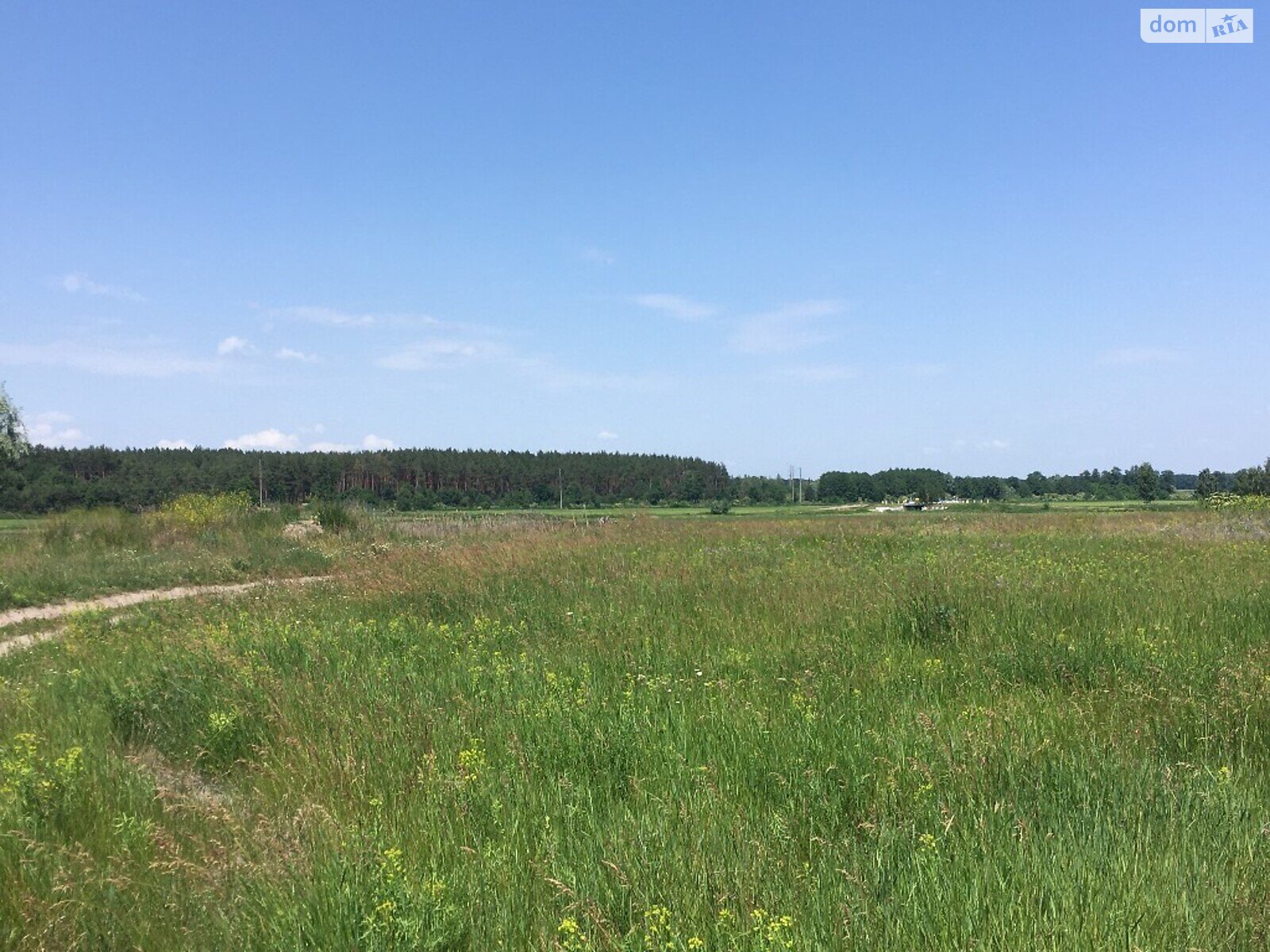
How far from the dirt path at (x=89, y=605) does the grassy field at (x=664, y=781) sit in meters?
2.30

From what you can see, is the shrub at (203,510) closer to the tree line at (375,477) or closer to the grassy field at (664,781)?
the grassy field at (664,781)

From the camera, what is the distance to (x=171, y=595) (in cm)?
A: 1450

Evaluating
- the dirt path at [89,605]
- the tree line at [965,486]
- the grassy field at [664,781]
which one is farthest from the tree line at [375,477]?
the grassy field at [664,781]

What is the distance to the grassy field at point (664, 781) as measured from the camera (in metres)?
2.59

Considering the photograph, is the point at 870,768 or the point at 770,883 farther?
the point at 870,768

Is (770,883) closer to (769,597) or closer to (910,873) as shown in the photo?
(910,873)

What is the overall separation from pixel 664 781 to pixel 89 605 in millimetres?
14439

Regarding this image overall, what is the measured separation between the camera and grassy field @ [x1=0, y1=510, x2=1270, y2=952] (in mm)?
2592

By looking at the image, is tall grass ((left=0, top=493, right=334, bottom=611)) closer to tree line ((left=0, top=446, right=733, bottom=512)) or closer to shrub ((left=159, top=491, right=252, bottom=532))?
shrub ((left=159, top=491, right=252, bottom=532))

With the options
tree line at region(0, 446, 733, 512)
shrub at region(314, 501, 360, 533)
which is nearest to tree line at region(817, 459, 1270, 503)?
tree line at region(0, 446, 733, 512)

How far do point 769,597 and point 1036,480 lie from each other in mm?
148387

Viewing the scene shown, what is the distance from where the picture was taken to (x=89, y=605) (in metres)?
13.5

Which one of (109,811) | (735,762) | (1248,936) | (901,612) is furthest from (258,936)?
(901,612)

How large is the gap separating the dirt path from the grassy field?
2298 mm
